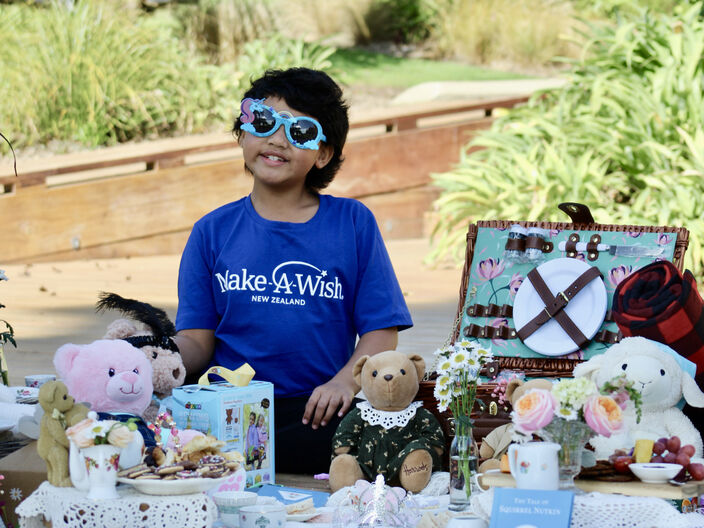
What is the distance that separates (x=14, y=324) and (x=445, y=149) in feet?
17.4

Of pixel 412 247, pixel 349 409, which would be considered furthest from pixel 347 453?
pixel 412 247

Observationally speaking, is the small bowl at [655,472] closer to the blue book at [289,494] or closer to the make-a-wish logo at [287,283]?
the blue book at [289,494]

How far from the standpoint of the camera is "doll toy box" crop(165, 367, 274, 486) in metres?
3.13

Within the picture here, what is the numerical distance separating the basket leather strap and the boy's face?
985 millimetres

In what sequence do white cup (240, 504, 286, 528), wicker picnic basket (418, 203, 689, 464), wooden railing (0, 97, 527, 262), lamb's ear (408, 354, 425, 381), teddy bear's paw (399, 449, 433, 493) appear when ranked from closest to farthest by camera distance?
white cup (240, 504, 286, 528) < teddy bear's paw (399, 449, 433, 493) < lamb's ear (408, 354, 425, 381) < wicker picnic basket (418, 203, 689, 464) < wooden railing (0, 97, 527, 262)

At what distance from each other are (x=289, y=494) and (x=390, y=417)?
1.32 feet

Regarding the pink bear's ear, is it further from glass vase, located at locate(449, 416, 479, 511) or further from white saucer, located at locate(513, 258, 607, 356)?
white saucer, located at locate(513, 258, 607, 356)

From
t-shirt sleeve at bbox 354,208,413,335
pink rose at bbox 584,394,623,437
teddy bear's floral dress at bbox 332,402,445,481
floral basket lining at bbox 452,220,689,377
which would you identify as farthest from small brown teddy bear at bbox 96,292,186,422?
pink rose at bbox 584,394,623,437

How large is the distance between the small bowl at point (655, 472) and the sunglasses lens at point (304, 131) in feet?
5.58

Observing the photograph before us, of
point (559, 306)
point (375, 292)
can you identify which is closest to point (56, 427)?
point (375, 292)

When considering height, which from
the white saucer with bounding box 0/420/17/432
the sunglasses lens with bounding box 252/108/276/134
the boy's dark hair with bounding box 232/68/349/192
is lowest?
the white saucer with bounding box 0/420/17/432

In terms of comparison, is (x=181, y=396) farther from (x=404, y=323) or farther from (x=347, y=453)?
(x=404, y=323)

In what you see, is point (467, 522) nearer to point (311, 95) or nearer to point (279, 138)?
point (279, 138)

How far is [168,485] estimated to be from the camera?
2518mm
